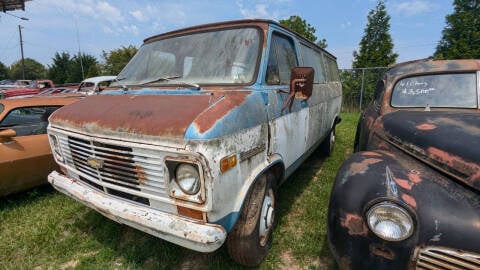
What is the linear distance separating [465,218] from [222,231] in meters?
1.43

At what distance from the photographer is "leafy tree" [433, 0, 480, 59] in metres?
17.5

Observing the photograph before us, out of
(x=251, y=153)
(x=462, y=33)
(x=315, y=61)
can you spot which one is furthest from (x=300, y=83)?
(x=462, y=33)

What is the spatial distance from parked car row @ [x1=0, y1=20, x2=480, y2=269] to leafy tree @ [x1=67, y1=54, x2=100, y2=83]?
38020 mm

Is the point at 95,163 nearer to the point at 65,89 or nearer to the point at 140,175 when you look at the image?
the point at 140,175

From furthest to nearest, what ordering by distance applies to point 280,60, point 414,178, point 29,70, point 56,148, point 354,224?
point 29,70 < point 280,60 < point 56,148 < point 414,178 < point 354,224

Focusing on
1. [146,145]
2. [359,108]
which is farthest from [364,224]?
[359,108]

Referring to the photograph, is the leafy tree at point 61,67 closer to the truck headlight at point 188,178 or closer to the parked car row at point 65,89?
the parked car row at point 65,89

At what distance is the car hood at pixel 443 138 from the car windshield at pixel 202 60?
1.49 meters

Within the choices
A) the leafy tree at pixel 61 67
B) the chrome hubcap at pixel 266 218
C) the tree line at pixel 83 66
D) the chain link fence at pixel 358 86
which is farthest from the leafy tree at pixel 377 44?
the leafy tree at pixel 61 67

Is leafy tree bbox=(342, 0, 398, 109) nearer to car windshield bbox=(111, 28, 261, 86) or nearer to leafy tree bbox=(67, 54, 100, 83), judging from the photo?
car windshield bbox=(111, 28, 261, 86)

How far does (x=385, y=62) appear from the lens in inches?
652

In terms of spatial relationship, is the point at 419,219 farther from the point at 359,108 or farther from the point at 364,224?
the point at 359,108

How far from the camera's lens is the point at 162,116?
2047 mm

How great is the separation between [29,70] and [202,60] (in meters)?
85.9
